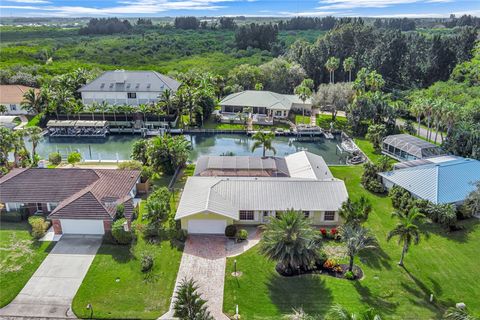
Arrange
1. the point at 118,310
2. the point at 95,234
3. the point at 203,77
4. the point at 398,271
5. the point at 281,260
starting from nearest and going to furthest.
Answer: the point at 118,310 < the point at 281,260 < the point at 398,271 < the point at 95,234 < the point at 203,77

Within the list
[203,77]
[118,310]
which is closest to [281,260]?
[118,310]

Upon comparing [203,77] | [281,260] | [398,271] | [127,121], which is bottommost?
[398,271]

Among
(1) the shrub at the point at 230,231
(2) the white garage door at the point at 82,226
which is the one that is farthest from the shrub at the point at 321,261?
(2) the white garage door at the point at 82,226

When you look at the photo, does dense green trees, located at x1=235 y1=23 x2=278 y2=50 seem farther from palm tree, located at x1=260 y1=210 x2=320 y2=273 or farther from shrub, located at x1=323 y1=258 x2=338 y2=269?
palm tree, located at x1=260 y1=210 x2=320 y2=273

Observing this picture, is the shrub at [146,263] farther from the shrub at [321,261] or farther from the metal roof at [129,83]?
the metal roof at [129,83]

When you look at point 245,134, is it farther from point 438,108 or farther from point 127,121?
point 438,108

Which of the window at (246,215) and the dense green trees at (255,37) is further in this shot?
the dense green trees at (255,37)
